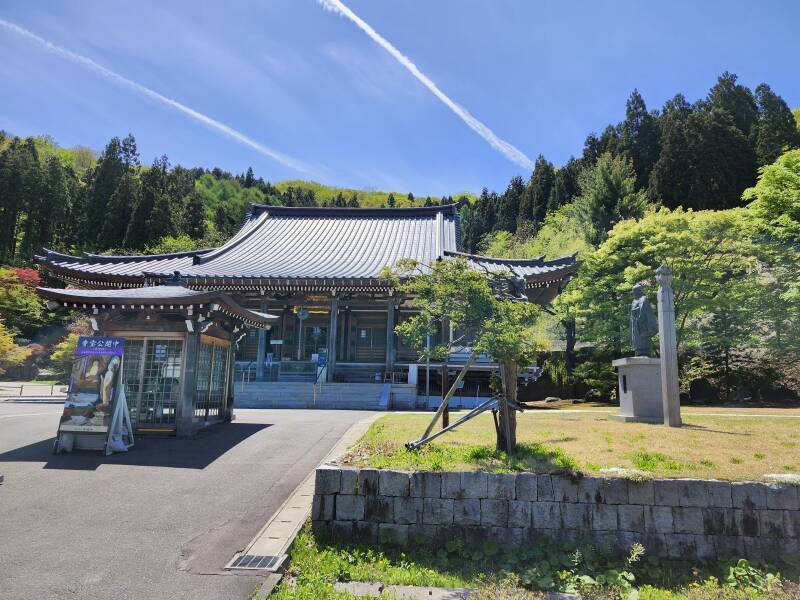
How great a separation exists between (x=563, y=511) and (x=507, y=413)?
5.09ft

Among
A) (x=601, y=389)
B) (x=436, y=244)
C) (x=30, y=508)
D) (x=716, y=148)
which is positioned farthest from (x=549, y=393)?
(x=716, y=148)

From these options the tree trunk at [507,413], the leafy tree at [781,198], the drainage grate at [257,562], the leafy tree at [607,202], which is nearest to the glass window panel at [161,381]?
the drainage grate at [257,562]

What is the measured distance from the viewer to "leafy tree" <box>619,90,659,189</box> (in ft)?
149

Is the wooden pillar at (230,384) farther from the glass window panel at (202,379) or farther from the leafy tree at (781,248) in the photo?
the leafy tree at (781,248)

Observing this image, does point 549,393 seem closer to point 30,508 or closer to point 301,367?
point 301,367

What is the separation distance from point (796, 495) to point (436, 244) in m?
21.0

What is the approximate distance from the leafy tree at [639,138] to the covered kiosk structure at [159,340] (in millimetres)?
42712

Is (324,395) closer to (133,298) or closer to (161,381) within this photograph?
(161,381)

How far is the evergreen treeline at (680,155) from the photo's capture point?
3531 centimetres

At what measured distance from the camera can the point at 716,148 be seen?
3891 cm

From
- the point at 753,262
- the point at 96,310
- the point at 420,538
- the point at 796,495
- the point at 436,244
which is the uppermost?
the point at 436,244

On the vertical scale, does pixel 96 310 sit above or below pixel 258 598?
above

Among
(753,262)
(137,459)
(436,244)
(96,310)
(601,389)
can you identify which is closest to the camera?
(137,459)

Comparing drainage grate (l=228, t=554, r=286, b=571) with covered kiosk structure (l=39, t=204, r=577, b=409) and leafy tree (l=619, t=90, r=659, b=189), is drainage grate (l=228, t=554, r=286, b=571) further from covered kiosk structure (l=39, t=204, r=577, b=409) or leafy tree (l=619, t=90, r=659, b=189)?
leafy tree (l=619, t=90, r=659, b=189)
